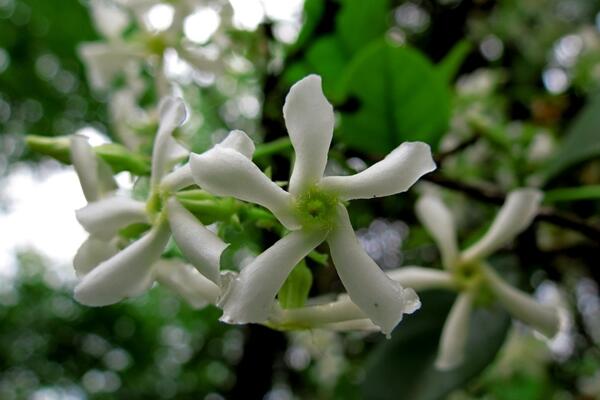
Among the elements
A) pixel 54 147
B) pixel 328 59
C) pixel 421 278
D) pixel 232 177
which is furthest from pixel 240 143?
pixel 328 59

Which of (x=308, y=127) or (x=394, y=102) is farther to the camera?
(x=394, y=102)

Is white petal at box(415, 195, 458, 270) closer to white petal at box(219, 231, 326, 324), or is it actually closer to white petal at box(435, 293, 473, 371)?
white petal at box(435, 293, 473, 371)

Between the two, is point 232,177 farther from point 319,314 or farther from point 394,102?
point 394,102

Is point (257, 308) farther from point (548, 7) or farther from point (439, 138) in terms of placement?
point (548, 7)

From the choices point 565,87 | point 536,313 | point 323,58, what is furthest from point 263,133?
point 565,87

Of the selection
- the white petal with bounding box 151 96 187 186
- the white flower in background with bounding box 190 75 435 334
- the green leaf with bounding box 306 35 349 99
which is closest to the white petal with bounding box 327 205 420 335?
the white flower in background with bounding box 190 75 435 334
